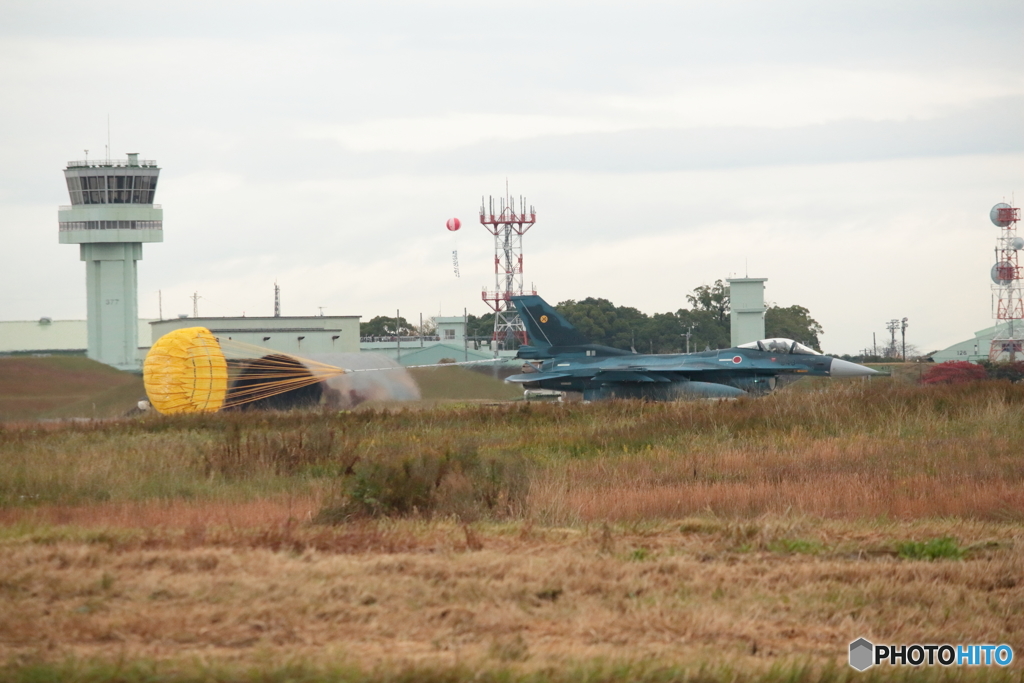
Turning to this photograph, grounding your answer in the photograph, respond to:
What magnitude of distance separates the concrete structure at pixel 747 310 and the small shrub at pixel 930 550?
46.8 meters

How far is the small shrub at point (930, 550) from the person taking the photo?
28.4 ft

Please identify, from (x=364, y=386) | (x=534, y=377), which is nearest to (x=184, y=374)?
(x=364, y=386)

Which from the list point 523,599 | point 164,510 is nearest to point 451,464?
point 164,510

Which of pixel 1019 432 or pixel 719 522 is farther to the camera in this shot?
pixel 1019 432

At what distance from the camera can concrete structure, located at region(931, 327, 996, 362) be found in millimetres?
82812

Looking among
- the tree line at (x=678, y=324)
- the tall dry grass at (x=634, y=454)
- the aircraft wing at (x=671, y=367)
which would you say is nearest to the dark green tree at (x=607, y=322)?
the tree line at (x=678, y=324)

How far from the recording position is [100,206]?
70.1 m

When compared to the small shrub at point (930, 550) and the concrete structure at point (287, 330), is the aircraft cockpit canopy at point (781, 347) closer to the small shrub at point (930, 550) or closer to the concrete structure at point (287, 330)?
the small shrub at point (930, 550)

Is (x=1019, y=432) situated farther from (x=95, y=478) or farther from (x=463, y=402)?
(x=463, y=402)

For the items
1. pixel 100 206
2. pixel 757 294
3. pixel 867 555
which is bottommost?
pixel 867 555

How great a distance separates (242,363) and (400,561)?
86.5 feet

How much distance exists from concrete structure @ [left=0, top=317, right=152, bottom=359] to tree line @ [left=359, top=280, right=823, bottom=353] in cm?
3923

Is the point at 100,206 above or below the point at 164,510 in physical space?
above

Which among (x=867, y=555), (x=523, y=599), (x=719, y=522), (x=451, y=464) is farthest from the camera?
(x=451, y=464)
